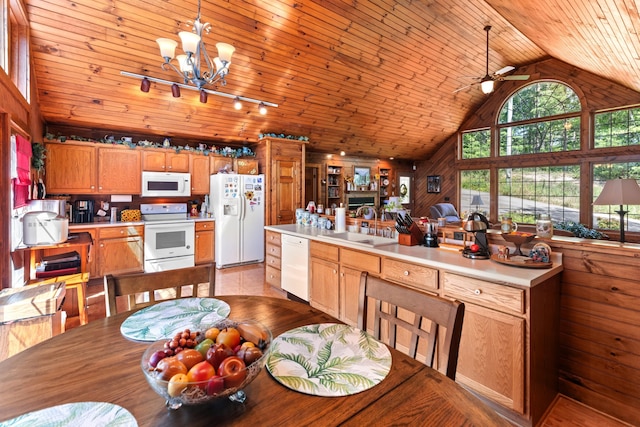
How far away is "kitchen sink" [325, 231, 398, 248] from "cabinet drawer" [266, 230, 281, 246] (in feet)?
2.91

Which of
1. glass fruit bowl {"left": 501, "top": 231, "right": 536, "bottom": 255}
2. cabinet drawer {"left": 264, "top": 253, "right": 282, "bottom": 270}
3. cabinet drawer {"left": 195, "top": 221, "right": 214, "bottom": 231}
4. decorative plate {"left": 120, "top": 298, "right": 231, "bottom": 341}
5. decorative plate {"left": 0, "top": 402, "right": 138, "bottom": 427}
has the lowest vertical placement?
cabinet drawer {"left": 264, "top": 253, "right": 282, "bottom": 270}

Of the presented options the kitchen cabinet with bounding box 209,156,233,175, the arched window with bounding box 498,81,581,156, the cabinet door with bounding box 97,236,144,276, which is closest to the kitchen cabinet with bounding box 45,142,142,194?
the cabinet door with bounding box 97,236,144,276

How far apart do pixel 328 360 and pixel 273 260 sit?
3.10 metres

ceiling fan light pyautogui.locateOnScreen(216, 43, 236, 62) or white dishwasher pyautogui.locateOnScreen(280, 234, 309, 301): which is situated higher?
ceiling fan light pyautogui.locateOnScreen(216, 43, 236, 62)

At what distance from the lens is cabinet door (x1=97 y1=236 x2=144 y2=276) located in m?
4.57

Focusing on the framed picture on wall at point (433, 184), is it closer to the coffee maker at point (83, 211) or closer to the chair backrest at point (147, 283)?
the coffee maker at point (83, 211)

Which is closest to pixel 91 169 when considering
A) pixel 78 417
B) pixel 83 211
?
pixel 83 211

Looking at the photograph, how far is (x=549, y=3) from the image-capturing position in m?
2.87

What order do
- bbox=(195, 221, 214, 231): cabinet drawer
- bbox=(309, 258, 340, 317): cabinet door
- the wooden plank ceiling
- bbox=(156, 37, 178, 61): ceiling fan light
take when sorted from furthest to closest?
bbox=(195, 221, 214, 231): cabinet drawer < the wooden plank ceiling < bbox=(309, 258, 340, 317): cabinet door < bbox=(156, 37, 178, 61): ceiling fan light

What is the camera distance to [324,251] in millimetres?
3156

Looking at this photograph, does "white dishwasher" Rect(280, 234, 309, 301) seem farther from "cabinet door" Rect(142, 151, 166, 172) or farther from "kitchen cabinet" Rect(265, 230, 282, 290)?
"cabinet door" Rect(142, 151, 166, 172)

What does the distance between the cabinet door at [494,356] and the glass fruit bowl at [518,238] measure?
564 millimetres

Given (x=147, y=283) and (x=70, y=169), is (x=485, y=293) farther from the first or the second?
(x=70, y=169)

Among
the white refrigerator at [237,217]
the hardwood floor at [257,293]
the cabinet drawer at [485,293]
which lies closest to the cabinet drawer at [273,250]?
the hardwood floor at [257,293]
